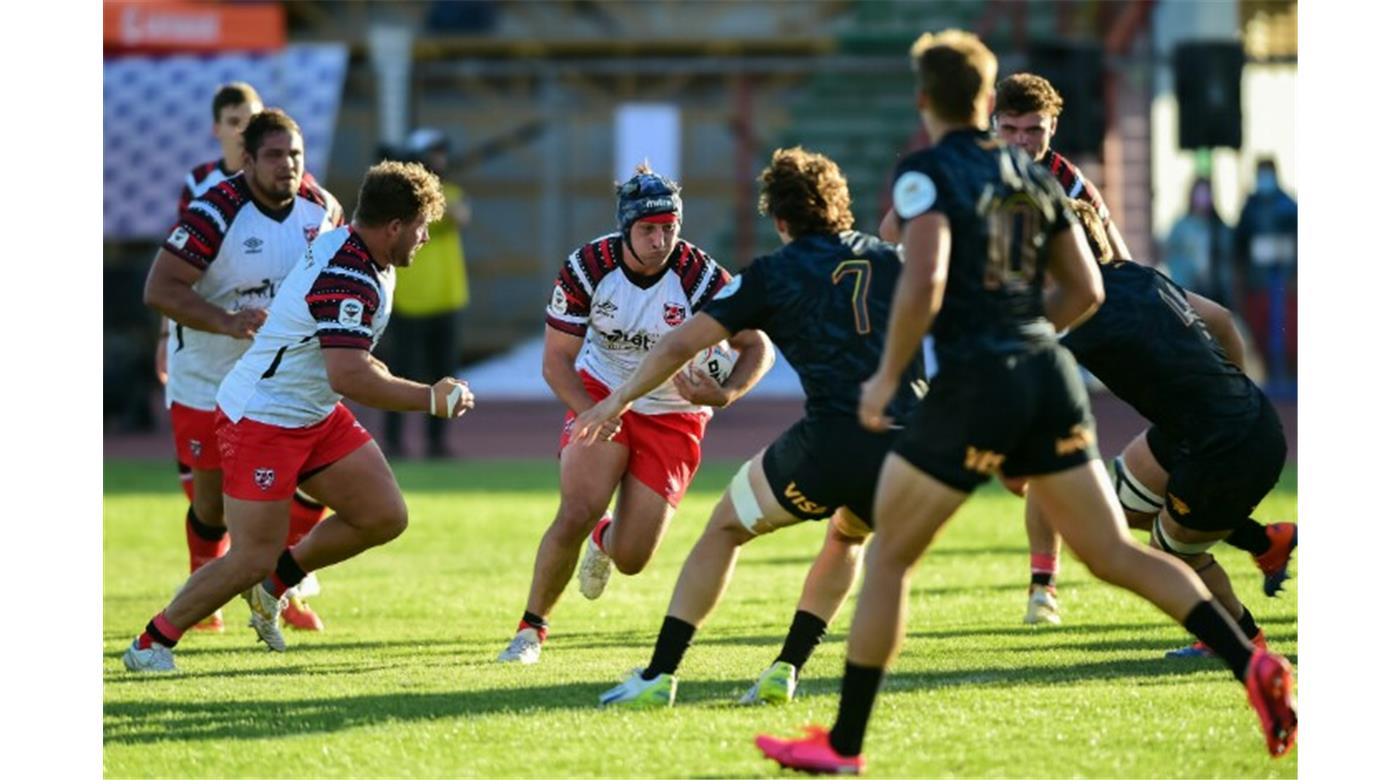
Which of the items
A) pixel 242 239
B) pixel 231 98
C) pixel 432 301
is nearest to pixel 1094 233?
pixel 242 239

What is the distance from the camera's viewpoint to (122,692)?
788cm

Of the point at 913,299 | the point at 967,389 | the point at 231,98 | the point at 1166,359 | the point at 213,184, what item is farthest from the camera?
the point at 231,98

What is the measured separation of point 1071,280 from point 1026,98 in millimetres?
2151

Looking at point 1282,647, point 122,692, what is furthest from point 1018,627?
point 122,692

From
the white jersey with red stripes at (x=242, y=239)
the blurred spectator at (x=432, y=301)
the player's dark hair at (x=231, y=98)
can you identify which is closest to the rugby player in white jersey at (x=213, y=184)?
the player's dark hair at (x=231, y=98)

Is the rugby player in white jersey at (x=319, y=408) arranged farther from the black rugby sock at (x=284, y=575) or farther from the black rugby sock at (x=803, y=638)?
the black rugby sock at (x=803, y=638)

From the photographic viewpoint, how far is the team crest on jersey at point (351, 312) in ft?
26.3

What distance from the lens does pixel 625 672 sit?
820cm

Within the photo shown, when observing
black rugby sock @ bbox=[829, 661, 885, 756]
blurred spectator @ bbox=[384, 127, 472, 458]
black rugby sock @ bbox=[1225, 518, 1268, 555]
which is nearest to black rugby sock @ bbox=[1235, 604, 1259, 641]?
black rugby sock @ bbox=[1225, 518, 1268, 555]

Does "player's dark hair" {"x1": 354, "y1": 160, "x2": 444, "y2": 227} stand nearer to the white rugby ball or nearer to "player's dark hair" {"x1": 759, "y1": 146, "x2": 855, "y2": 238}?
the white rugby ball

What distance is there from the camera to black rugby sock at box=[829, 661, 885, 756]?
612 cm

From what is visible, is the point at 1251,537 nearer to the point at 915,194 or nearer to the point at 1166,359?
the point at 1166,359

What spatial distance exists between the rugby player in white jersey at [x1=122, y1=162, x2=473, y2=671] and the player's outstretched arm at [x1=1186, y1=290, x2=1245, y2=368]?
2793 millimetres

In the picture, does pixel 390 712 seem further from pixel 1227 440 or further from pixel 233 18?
pixel 233 18
